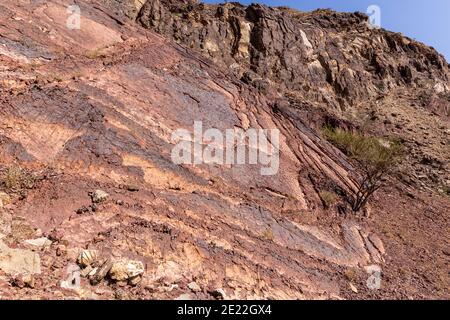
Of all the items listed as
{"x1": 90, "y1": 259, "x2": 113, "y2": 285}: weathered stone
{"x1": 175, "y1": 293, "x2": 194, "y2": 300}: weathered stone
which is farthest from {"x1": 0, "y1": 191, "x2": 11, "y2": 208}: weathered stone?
{"x1": 175, "y1": 293, "x2": 194, "y2": 300}: weathered stone

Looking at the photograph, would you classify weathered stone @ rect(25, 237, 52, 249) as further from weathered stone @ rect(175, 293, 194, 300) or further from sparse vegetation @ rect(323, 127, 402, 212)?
sparse vegetation @ rect(323, 127, 402, 212)

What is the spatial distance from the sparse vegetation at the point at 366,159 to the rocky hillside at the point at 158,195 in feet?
1.59

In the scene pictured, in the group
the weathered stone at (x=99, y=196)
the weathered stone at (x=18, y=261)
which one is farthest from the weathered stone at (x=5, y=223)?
the weathered stone at (x=99, y=196)

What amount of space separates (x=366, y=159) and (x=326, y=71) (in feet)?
40.9

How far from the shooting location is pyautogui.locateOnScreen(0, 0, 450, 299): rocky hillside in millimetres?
6719

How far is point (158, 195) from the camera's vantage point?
339 inches

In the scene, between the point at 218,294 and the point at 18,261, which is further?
the point at 218,294

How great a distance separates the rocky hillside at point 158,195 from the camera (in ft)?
22.0

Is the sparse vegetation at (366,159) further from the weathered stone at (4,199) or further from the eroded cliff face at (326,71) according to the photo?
the weathered stone at (4,199)

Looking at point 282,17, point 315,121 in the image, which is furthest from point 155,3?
point 315,121
